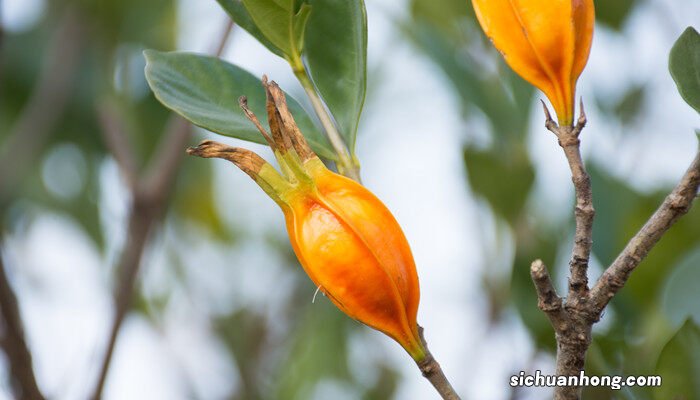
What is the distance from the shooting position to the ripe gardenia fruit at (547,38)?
1.69 ft

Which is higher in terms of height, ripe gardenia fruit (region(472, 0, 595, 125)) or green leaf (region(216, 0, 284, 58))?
ripe gardenia fruit (region(472, 0, 595, 125))

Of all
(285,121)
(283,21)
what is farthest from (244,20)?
(285,121)

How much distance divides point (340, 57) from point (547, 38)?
0.18 m

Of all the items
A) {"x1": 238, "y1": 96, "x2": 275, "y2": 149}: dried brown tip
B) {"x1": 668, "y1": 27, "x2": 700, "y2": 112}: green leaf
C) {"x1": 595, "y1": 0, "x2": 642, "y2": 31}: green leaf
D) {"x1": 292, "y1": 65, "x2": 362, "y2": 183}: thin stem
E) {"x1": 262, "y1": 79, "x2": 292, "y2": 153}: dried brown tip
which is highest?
{"x1": 595, "y1": 0, "x2": 642, "y2": 31}: green leaf

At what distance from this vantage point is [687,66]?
1.70ft

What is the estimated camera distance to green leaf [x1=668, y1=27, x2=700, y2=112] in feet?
1.69

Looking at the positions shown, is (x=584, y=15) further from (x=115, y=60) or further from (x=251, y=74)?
(x=115, y=60)

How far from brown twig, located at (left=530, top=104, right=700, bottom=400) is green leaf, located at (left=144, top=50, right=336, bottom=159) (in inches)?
7.8

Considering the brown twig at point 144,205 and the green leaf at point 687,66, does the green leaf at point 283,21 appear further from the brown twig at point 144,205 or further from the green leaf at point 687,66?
the brown twig at point 144,205

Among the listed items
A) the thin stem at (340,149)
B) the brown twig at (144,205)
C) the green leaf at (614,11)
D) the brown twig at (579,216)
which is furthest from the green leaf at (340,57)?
the green leaf at (614,11)

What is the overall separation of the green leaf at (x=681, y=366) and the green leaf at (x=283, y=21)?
1.17ft

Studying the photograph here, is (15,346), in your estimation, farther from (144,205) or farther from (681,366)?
(681,366)

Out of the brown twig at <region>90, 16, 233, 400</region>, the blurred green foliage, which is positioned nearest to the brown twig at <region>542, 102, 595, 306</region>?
the blurred green foliage

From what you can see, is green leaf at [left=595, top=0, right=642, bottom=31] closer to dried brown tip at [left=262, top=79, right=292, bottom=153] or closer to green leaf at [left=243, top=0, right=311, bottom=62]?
green leaf at [left=243, top=0, right=311, bottom=62]
